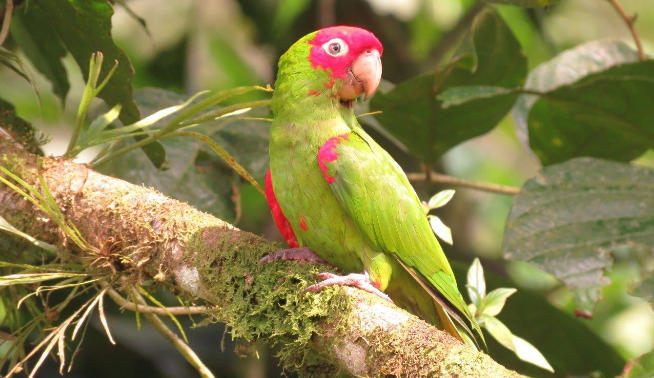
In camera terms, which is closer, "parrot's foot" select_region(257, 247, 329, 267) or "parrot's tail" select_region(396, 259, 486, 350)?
"parrot's foot" select_region(257, 247, 329, 267)

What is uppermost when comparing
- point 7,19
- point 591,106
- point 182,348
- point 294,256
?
point 7,19

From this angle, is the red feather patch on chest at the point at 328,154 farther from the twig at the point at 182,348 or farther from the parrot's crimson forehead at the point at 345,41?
the twig at the point at 182,348

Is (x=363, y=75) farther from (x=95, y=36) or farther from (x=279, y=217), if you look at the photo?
(x=95, y=36)

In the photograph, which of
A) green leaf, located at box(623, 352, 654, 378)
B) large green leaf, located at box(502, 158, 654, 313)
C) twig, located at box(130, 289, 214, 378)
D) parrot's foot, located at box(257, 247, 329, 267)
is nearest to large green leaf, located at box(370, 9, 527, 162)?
large green leaf, located at box(502, 158, 654, 313)

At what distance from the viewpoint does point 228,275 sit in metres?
1.72

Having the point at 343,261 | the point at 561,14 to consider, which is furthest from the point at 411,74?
the point at 343,261

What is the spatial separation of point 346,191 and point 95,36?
39.7 inches

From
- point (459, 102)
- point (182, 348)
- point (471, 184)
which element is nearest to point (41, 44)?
point (182, 348)

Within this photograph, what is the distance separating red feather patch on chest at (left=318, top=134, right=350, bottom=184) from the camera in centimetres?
193

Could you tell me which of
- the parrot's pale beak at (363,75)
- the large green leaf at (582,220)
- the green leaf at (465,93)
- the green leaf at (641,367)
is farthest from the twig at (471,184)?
the green leaf at (641,367)

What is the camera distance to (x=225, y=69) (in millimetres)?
4973

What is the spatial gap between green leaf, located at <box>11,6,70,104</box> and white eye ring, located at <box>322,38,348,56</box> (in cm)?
101

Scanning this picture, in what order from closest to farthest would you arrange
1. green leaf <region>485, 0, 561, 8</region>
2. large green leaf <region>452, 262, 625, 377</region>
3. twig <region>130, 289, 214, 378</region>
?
twig <region>130, 289, 214, 378</region> → green leaf <region>485, 0, 561, 8</region> → large green leaf <region>452, 262, 625, 377</region>

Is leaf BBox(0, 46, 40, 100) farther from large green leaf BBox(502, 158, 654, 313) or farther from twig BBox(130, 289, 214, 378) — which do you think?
large green leaf BBox(502, 158, 654, 313)
